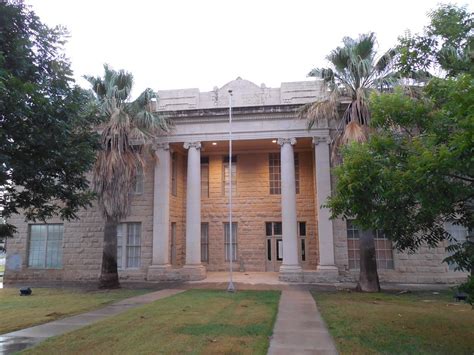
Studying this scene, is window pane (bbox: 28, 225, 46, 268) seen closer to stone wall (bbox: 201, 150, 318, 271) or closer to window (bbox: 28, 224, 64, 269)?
window (bbox: 28, 224, 64, 269)

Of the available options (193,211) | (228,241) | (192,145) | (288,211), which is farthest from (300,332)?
(228,241)

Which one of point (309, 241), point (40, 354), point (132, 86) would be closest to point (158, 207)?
point (132, 86)

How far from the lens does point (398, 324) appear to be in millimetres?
10023

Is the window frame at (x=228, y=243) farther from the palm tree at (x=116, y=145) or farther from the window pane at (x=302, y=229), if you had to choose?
the palm tree at (x=116, y=145)

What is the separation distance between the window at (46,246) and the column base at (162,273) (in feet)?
19.2

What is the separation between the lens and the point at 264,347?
7.88 m

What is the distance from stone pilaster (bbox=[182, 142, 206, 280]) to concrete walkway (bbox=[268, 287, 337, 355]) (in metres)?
8.16

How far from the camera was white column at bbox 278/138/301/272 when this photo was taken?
2064cm

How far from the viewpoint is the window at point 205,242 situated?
2564 centimetres

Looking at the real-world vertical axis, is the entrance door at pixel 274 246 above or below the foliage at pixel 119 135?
below

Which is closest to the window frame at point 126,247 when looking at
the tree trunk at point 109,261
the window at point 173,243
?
the window at point 173,243

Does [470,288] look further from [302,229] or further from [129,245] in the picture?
[129,245]

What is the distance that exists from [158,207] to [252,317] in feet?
40.4

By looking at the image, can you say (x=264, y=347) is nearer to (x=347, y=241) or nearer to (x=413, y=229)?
(x=413, y=229)
